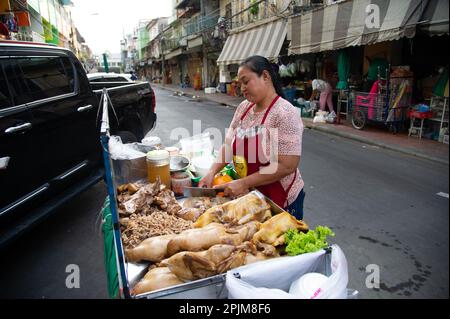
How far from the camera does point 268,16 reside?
1702 centimetres

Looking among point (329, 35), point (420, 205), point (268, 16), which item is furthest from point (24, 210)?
point (268, 16)

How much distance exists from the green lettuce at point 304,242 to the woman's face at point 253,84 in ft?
3.19

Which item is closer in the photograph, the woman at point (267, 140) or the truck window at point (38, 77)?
the woman at point (267, 140)

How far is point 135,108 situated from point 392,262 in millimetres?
4624

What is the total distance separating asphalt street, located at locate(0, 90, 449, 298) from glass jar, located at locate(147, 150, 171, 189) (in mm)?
1307

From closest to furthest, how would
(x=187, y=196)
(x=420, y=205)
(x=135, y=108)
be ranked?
(x=187, y=196) → (x=420, y=205) → (x=135, y=108)

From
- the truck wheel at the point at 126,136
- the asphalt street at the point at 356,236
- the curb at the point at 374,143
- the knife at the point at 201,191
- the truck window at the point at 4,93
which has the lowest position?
the asphalt street at the point at 356,236

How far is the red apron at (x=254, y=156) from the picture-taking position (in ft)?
7.42

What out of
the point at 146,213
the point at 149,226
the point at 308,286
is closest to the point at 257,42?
the point at 146,213

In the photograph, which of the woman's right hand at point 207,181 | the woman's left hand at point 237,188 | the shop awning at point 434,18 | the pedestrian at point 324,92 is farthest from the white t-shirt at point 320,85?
the woman's left hand at point 237,188

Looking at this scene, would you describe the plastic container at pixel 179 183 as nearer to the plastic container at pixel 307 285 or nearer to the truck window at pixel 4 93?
the plastic container at pixel 307 285

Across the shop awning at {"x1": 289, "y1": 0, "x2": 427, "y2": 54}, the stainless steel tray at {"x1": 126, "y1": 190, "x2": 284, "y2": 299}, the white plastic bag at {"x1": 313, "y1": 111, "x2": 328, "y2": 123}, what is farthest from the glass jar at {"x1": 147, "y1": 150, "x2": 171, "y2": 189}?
the white plastic bag at {"x1": 313, "y1": 111, "x2": 328, "y2": 123}
